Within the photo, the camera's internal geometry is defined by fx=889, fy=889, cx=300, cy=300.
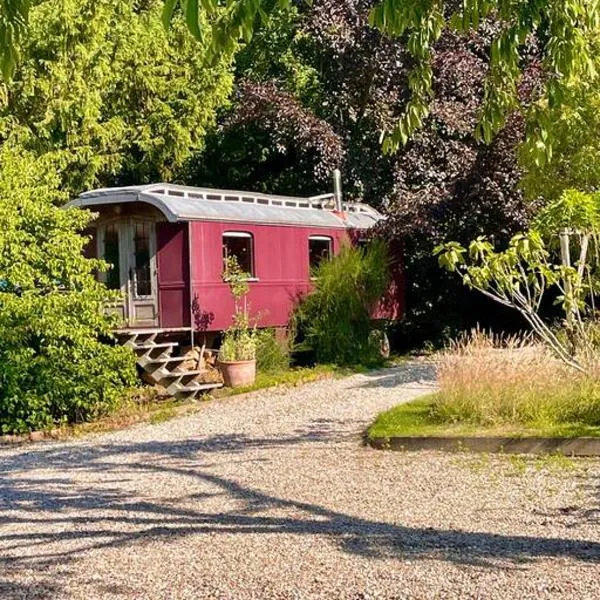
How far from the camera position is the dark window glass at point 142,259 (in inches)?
574

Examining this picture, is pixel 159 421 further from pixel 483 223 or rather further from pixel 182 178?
pixel 182 178

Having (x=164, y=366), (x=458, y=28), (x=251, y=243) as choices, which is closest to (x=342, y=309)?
(x=251, y=243)

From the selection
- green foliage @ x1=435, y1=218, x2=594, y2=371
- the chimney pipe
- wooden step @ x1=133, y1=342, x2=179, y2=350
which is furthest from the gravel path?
the chimney pipe

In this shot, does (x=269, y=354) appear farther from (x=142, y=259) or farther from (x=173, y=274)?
(x=142, y=259)

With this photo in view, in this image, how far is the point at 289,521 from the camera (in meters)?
5.70

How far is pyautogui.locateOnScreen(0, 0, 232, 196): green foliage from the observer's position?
61.2 feet

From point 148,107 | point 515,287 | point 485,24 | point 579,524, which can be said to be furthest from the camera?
point 148,107

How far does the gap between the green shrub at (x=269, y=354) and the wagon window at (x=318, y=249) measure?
2.34 meters

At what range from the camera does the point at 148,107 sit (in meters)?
22.1

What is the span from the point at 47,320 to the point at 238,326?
13.4 feet

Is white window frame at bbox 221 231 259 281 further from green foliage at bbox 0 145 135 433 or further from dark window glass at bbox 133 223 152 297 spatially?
green foliage at bbox 0 145 135 433

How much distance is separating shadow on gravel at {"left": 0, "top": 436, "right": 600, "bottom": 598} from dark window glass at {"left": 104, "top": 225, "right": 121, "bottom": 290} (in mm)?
6980

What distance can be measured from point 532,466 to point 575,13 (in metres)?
4.42

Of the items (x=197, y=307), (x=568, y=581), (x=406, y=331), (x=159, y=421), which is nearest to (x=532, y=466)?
(x=568, y=581)
